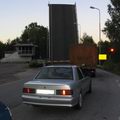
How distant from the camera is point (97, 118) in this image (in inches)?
410

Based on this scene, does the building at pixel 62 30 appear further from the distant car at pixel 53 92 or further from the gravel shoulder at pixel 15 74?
the distant car at pixel 53 92

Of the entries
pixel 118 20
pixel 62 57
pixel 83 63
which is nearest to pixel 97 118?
pixel 83 63

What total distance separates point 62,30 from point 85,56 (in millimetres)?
8300

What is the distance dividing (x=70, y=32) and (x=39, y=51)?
102463 mm

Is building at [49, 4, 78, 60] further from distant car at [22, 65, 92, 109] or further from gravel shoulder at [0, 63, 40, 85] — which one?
distant car at [22, 65, 92, 109]

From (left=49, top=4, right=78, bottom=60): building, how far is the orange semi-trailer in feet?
20.5

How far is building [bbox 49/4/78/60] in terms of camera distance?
3934 cm

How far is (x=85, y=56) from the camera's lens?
32281 mm

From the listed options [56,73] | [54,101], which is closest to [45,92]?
[54,101]

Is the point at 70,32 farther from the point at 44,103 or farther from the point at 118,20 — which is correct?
the point at 44,103

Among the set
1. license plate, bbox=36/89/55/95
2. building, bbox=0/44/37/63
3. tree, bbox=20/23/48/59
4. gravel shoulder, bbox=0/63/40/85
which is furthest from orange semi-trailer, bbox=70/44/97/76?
tree, bbox=20/23/48/59

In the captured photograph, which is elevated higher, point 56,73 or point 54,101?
point 56,73

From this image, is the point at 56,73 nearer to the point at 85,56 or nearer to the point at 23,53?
the point at 85,56

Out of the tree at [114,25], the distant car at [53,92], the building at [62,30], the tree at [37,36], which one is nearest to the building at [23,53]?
the tree at [37,36]
